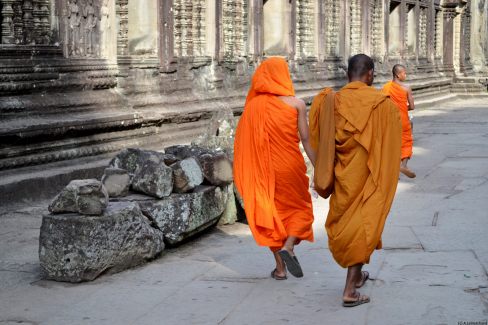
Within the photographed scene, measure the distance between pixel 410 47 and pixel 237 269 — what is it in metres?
20.9

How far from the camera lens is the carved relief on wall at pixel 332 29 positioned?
18.3 meters

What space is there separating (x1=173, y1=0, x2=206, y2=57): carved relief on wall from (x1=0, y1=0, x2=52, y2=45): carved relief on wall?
8.96 ft

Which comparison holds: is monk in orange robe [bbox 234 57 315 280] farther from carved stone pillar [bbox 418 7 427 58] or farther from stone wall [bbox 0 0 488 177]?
carved stone pillar [bbox 418 7 427 58]

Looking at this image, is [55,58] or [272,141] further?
[55,58]

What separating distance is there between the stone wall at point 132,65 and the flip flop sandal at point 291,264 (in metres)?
3.42

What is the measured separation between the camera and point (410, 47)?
84.7 feet

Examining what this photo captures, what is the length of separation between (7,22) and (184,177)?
315 centimetres

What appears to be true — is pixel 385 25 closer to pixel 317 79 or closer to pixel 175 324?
pixel 317 79

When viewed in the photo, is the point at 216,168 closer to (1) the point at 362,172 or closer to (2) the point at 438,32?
(1) the point at 362,172

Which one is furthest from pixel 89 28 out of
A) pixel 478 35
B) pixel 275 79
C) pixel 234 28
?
pixel 478 35

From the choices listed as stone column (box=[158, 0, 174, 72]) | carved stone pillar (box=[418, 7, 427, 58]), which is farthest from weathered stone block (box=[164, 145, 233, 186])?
carved stone pillar (box=[418, 7, 427, 58])

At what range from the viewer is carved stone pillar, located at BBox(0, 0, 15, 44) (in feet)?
28.5

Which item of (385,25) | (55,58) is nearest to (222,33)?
(55,58)

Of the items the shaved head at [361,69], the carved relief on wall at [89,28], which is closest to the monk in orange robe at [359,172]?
the shaved head at [361,69]
